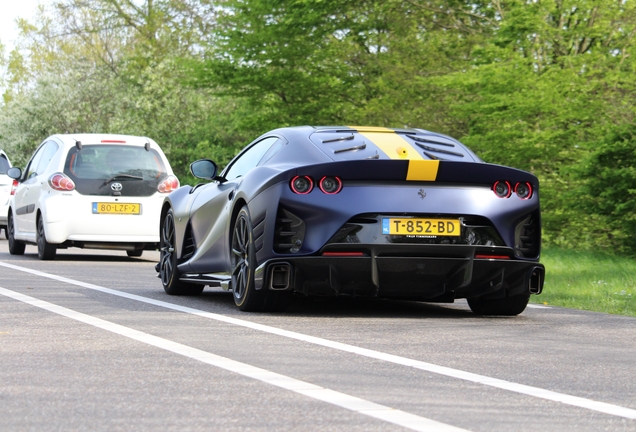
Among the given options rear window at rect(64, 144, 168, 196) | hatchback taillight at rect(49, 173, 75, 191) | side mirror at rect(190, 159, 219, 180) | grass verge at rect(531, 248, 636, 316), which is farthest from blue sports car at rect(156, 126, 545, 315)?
hatchback taillight at rect(49, 173, 75, 191)

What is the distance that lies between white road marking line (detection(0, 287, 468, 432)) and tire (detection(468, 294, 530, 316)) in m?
2.80

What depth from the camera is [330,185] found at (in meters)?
8.09

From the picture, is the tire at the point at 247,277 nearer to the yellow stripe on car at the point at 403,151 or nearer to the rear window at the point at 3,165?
the yellow stripe on car at the point at 403,151

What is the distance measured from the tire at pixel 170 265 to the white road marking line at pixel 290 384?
2.30m

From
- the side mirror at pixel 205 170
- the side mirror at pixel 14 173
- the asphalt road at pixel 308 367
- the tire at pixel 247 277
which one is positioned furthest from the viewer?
the side mirror at pixel 14 173

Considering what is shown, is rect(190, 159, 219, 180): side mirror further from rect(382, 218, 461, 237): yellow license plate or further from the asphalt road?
rect(382, 218, 461, 237): yellow license plate

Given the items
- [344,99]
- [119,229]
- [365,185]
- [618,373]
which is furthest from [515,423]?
[344,99]

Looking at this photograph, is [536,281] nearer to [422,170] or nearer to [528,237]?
[528,237]

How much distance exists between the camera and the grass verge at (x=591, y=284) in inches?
402

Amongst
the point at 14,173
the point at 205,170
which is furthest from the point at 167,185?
the point at 205,170

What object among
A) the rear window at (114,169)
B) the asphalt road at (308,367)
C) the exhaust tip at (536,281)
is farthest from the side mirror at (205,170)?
the rear window at (114,169)

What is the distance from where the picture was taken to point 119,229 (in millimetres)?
15922

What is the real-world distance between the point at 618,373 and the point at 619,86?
17041 millimetres

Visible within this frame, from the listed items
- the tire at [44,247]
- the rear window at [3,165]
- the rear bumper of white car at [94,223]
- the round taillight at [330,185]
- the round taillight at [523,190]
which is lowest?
the tire at [44,247]
